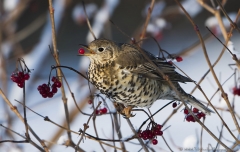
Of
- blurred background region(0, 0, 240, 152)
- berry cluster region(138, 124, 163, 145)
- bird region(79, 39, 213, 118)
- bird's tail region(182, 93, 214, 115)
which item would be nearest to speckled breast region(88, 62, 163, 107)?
bird region(79, 39, 213, 118)

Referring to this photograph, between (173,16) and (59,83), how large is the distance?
2.43 m

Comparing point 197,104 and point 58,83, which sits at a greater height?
point 197,104

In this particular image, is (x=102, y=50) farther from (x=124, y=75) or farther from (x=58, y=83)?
(x=58, y=83)

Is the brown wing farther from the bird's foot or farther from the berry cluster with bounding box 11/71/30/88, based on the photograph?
the berry cluster with bounding box 11/71/30/88

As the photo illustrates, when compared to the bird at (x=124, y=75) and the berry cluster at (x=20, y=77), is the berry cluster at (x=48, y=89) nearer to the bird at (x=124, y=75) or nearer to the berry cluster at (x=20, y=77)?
the berry cluster at (x=20, y=77)

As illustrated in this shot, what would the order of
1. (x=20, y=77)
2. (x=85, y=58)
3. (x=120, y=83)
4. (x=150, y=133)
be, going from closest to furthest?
(x=20, y=77) → (x=150, y=133) → (x=120, y=83) → (x=85, y=58)

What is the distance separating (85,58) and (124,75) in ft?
3.69

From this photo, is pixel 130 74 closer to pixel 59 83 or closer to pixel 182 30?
pixel 59 83

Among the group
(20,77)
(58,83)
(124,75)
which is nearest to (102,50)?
(124,75)

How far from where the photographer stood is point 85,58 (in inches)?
143

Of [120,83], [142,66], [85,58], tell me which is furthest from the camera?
[85,58]

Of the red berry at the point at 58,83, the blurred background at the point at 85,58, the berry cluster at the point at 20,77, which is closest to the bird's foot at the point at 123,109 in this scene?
the blurred background at the point at 85,58

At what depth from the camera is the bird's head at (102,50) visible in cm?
252

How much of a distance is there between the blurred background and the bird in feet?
0.44
